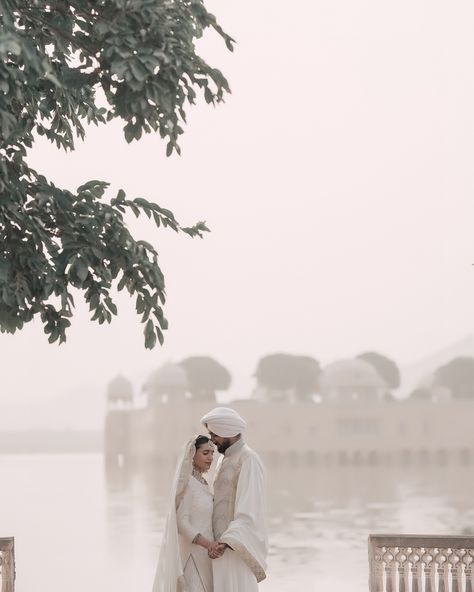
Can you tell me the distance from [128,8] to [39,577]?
56.6 meters

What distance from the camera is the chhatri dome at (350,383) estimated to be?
68562 mm

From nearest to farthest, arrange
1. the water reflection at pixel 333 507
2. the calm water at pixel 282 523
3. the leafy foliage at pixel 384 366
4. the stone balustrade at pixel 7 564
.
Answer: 1. the stone balustrade at pixel 7 564
2. the calm water at pixel 282 523
3. the water reflection at pixel 333 507
4. the leafy foliage at pixel 384 366

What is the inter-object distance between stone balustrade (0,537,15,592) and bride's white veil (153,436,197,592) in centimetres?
118

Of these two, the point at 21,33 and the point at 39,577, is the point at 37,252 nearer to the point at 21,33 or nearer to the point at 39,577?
the point at 21,33

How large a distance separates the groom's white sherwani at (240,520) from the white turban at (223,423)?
0.09 meters

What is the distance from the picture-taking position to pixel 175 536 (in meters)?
4.35

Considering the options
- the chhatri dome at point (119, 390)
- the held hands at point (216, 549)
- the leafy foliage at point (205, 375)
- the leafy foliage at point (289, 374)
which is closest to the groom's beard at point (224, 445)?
the held hands at point (216, 549)

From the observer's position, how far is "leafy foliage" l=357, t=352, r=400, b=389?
247 ft

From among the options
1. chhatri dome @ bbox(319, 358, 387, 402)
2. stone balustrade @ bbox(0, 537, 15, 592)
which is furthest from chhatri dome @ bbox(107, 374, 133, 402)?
stone balustrade @ bbox(0, 537, 15, 592)

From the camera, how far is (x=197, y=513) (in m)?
4.44

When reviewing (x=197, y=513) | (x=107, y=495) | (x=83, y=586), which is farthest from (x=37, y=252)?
(x=107, y=495)

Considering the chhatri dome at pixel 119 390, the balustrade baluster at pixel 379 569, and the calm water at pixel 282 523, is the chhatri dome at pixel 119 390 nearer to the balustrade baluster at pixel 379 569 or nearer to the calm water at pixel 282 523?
the calm water at pixel 282 523

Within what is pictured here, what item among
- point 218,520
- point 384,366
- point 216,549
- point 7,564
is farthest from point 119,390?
point 216,549

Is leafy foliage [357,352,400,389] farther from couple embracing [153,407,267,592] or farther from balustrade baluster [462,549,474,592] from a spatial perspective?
couple embracing [153,407,267,592]
